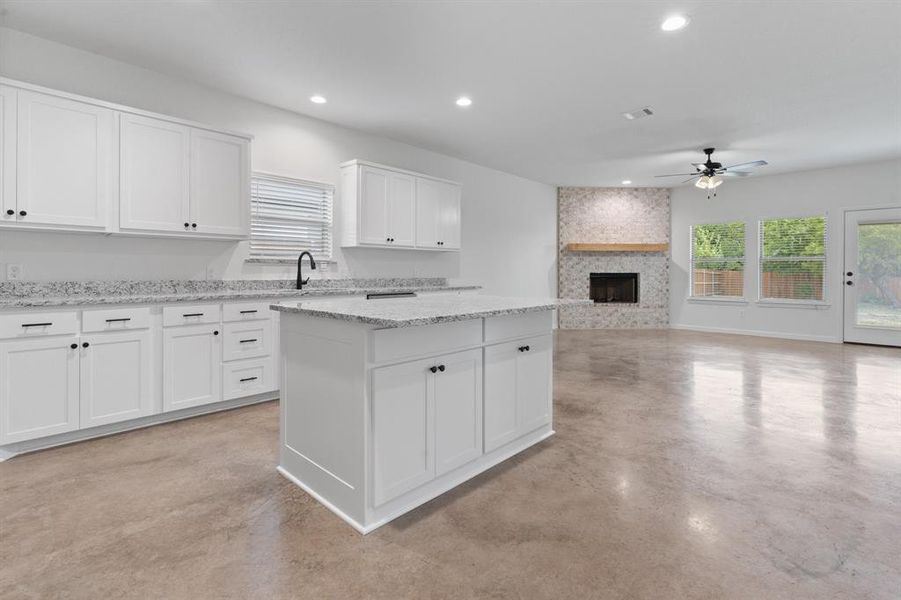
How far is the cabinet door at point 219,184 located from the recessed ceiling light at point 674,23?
11.1 ft

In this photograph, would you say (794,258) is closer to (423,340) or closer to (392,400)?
(423,340)

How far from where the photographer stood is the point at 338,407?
2018mm

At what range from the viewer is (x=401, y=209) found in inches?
207

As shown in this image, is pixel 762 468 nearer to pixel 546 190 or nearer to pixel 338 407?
pixel 338 407

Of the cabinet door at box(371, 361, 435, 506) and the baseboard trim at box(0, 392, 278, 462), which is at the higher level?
the cabinet door at box(371, 361, 435, 506)

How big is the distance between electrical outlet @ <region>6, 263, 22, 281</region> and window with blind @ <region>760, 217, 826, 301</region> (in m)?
9.58

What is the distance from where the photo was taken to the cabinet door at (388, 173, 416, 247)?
16.9ft

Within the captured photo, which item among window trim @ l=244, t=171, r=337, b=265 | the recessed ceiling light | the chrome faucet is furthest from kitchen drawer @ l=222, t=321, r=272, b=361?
the recessed ceiling light

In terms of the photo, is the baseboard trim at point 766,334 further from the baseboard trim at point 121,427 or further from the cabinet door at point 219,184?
the cabinet door at point 219,184

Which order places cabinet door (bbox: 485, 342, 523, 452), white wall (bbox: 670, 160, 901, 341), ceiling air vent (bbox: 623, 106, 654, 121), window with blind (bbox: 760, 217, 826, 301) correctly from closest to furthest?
cabinet door (bbox: 485, 342, 523, 452) < ceiling air vent (bbox: 623, 106, 654, 121) < white wall (bbox: 670, 160, 901, 341) < window with blind (bbox: 760, 217, 826, 301)

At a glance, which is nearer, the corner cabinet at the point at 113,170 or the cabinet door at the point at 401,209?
the corner cabinet at the point at 113,170

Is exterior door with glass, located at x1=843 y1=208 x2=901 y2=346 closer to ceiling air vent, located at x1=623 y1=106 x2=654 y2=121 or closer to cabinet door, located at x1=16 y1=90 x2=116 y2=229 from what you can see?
ceiling air vent, located at x1=623 y1=106 x2=654 y2=121

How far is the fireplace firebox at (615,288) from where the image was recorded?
28.6 ft

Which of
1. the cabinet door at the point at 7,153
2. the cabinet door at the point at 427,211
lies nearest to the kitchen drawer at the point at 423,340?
the cabinet door at the point at 7,153
